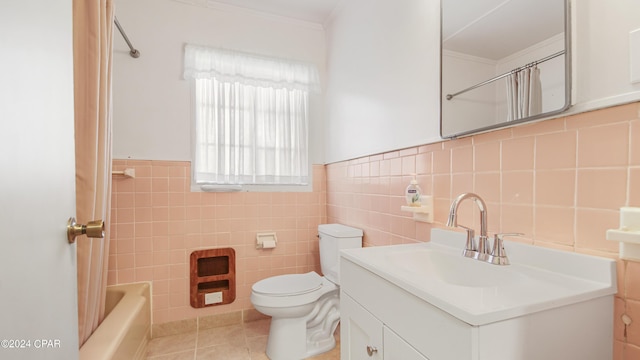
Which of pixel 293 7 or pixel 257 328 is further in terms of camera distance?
pixel 293 7

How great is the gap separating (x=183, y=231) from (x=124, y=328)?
776 mm

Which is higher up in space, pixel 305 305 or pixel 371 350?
pixel 371 350

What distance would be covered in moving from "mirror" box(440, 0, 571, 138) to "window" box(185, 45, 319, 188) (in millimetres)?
1340

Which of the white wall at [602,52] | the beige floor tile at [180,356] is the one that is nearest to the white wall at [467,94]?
the white wall at [602,52]

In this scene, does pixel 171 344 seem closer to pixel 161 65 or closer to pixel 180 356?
pixel 180 356

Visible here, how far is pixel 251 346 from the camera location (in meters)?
1.83

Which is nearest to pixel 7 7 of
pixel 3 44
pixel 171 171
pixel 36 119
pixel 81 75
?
pixel 3 44

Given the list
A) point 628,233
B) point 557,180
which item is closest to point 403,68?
point 557,180

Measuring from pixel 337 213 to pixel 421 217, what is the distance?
3.15ft

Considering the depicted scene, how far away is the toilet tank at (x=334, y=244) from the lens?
5.91 ft

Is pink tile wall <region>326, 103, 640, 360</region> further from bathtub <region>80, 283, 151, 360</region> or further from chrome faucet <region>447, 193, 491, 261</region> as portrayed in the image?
bathtub <region>80, 283, 151, 360</region>

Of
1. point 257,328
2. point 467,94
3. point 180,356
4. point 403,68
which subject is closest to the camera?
point 467,94

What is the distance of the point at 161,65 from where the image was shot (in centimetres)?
200

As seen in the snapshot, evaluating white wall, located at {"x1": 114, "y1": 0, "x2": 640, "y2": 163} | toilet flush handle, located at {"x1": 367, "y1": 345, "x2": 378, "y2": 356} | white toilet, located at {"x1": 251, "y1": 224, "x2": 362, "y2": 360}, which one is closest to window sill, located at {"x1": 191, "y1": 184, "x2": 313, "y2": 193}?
white wall, located at {"x1": 114, "y1": 0, "x2": 640, "y2": 163}
